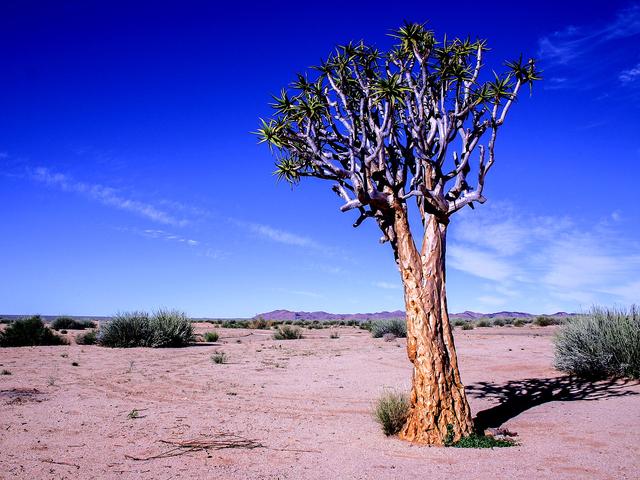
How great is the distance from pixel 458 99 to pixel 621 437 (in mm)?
5917

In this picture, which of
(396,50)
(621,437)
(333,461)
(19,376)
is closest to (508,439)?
(621,437)

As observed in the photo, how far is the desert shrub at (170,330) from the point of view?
21.6 meters

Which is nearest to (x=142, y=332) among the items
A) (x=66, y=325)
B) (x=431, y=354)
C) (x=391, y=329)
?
(x=391, y=329)

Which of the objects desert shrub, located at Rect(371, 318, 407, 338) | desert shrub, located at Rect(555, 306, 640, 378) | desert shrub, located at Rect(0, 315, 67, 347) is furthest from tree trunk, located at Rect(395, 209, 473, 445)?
desert shrub, located at Rect(371, 318, 407, 338)

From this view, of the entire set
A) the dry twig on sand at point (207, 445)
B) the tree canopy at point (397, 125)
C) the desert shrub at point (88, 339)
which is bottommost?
the dry twig on sand at point (207, 445)

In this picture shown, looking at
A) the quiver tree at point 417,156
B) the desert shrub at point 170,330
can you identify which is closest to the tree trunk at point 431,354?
the quiver tree at point 417,156

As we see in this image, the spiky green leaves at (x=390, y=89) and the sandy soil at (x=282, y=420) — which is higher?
the spiky green leaves at (x=390, y=89)

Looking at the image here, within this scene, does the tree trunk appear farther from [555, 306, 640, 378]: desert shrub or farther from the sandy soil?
[555, 306, 640, 378]: desert shrub

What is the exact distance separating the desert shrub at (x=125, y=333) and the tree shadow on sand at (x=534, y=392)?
47.5ft

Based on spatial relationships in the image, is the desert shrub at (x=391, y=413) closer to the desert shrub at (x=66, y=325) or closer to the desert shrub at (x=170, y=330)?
the desert shrub at (x=170, y=330)

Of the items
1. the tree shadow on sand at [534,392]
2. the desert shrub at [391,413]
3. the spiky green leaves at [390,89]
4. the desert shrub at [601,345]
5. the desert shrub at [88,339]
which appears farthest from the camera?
the desert shrub at [88,339]

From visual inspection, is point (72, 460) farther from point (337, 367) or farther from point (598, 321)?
point (598, 321)

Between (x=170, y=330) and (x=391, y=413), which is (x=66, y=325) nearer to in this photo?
(x=170, y=330)

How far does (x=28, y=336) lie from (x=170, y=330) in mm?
6119
